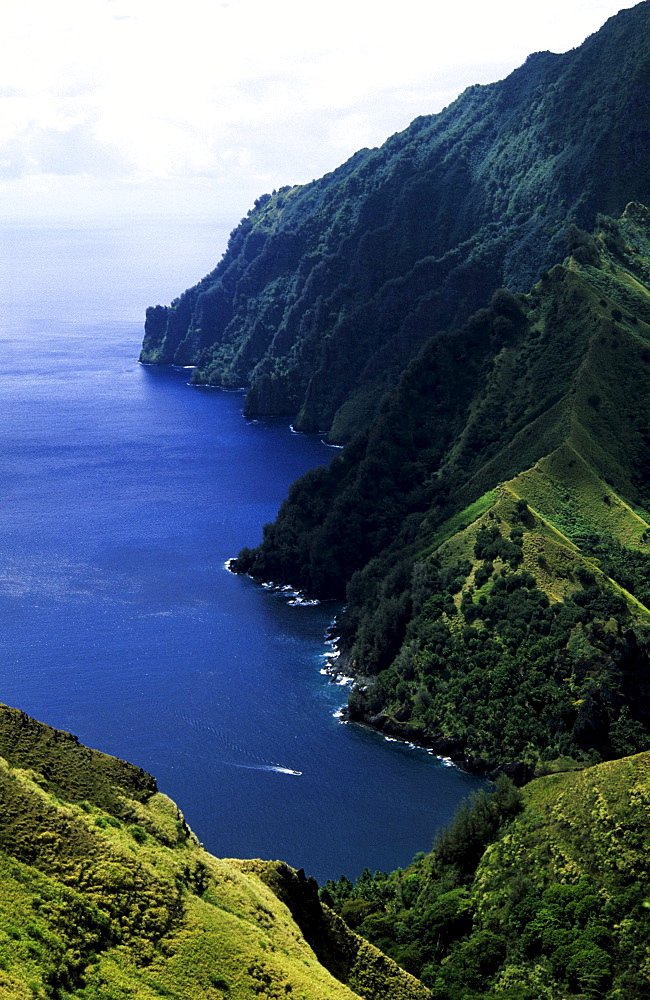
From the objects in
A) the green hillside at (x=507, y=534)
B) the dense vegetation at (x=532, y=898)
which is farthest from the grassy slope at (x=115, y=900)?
the green hillside at (x=507, y=534)

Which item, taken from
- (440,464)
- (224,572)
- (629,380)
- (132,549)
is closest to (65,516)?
(132,549)

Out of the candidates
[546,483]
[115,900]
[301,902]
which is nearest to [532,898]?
[301,902]

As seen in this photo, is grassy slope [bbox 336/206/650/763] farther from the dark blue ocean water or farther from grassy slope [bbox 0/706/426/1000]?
grassy slope [bbox 0/706/426/1000]

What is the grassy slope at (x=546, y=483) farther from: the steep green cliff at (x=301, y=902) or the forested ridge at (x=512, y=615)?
the steep green cliff at (x=301, y=902)

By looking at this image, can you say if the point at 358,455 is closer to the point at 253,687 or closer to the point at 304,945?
the point at 253,687

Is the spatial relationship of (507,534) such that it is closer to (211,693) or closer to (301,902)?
(211,693)

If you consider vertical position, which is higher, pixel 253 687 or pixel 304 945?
pixel 304 945
